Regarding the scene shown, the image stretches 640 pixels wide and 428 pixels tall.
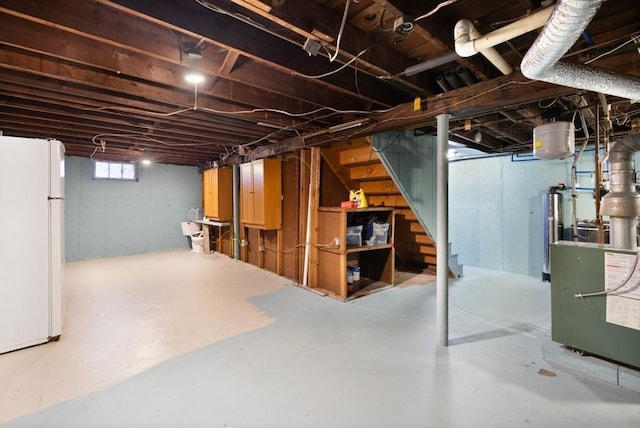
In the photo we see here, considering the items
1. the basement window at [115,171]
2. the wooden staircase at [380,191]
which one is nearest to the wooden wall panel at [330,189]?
the wooden staircase at [380,191]

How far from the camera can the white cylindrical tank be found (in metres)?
2.30

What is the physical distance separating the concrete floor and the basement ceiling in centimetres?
191

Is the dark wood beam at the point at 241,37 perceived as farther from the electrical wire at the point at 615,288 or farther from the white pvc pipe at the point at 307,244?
the electrical wire at the point at 615,288

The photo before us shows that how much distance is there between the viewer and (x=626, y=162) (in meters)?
2.09

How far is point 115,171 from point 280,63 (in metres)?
6.22

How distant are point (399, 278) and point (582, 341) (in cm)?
257

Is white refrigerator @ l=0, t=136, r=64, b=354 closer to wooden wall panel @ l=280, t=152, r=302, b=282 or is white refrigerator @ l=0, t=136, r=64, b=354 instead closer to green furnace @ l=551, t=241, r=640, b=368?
wooden wall panel @ l=280, t=152, r=302, b=282

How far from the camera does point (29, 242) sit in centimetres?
242

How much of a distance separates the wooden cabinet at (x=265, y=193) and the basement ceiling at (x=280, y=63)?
0.92 meters

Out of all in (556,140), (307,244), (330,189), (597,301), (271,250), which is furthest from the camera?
(271,250)

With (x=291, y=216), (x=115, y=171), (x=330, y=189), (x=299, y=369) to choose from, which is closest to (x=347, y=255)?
(x=330, y=189)

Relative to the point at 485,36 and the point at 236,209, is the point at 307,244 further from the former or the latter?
the point at 485,36

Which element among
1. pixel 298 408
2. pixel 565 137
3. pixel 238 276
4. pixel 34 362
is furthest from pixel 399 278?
pixel 34 362

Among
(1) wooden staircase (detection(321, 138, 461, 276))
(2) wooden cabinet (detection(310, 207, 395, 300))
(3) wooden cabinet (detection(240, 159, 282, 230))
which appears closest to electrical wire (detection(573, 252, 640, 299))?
(1) wooden staircase (detection(321, 138, 461, 276))
